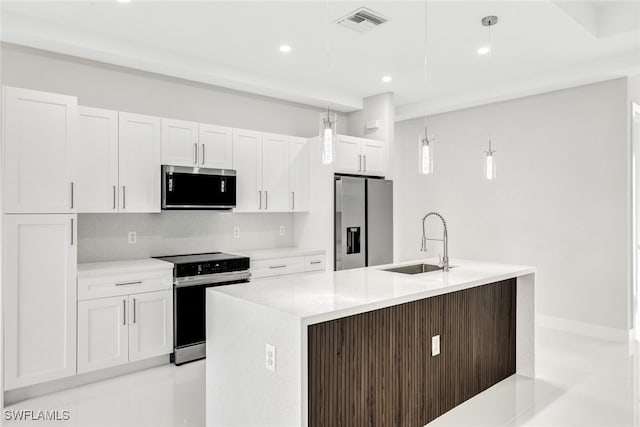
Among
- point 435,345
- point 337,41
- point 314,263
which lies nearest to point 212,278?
point 314,263

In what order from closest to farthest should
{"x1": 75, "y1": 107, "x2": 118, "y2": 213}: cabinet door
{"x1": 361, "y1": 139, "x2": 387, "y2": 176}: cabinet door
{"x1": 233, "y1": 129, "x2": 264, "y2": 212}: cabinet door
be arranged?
{"x1": 75, "y1": 107, "x2": 118, "y2": 213}: cabinet door
{"x1": 233, "y1": 129, "x2": 264, "y2": 212}: cabinet door
{"x1": 361, "y1": 139, "x2": 387, "y2": 176}: cabinet door

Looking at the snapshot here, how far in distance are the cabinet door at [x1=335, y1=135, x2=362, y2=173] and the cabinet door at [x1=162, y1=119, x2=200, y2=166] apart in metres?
1.59

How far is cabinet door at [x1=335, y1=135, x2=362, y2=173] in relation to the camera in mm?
4949

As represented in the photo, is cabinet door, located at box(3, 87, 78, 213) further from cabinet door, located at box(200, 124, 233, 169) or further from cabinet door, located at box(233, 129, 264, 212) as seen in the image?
cabinet door, located at box(233, 129, 264, 212)

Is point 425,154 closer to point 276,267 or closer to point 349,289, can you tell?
point 349,289

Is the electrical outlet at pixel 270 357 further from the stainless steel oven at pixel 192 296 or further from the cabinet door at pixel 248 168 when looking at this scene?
the cabinet door at pixel 248 168

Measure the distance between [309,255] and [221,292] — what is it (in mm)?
2372

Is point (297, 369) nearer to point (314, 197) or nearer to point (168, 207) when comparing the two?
point (168, 207)

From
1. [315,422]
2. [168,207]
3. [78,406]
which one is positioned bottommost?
[78,406]

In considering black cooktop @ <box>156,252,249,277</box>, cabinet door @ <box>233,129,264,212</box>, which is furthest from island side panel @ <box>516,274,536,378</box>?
cabinet door @ <box>233,129,264,212</box>

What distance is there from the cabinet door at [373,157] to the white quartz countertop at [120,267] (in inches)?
102

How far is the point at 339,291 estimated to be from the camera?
2525 mm

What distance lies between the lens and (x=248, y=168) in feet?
14.9

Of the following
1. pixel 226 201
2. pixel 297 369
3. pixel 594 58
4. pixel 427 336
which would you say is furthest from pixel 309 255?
pixel 594 58
